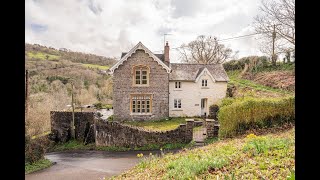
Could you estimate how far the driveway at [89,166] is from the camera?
1320 centimetres

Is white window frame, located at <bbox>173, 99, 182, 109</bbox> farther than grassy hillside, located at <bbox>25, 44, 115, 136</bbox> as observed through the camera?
No

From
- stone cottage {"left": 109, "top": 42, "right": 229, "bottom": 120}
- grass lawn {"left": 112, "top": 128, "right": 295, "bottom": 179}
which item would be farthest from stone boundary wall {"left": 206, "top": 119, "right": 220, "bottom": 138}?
grass lawn {"left": 112, "top": 128, "right": 295, "bottom": 179}

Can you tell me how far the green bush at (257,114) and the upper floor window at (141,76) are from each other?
1104 cm

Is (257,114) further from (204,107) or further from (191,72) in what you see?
(191,72)

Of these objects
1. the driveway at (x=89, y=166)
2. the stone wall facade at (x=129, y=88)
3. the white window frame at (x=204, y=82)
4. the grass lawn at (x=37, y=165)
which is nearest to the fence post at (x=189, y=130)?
the driveway at (x=89, y=166)

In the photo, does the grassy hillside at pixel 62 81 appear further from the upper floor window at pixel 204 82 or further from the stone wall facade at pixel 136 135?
the upper floor window at pixel 204 82

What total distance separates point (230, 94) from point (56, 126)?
17378mm

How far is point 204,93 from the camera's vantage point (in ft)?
86.1

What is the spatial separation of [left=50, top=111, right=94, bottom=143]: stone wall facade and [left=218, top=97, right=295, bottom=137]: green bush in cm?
1379

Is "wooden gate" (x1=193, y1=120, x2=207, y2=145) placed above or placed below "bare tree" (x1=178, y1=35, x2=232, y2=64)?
below

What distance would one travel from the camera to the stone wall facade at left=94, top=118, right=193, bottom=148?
1845cm

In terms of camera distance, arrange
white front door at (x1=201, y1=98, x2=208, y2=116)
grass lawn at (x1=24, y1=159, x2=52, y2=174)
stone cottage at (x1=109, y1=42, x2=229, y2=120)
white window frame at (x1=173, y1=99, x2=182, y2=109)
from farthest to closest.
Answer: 1. white front door at (x1=201, y1=98, x2=208, y2=116)
2. white window frame at (x1=173, y1=99, x2=182, y2=109)
3. stone cottage at (x1=109, y1=42, x2=229, y2=120)
4. grass lawn at (x1=24, y1=159, x2=52, y2=174)

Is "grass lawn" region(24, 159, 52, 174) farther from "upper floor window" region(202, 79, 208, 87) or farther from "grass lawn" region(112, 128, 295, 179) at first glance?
"upper floor window" region(202, 79, 208, 87)
